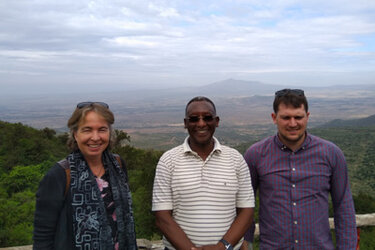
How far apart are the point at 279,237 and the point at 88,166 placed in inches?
63.7

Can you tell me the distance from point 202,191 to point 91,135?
0.91 metres

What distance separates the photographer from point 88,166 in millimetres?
2225

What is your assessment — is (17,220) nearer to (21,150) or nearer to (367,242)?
(21,150)

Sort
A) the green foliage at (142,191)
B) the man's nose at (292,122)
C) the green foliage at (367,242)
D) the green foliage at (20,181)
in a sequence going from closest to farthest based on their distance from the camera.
Result: the man's nose at (292,122) < the green foliage at (367,242) < the green foliage at (142,191) < the green foliage at (20,181)

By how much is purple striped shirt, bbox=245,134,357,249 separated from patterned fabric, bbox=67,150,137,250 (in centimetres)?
115

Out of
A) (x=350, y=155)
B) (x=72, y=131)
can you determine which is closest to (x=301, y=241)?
(x=72, y=131)

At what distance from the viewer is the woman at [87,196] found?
6.40 feet

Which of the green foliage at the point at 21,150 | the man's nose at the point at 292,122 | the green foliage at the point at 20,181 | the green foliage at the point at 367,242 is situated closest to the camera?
the man's nose at the point at 292,122

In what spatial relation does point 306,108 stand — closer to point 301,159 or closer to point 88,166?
point 301,159

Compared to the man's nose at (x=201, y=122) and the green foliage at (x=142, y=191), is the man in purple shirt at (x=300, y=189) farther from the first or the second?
the green foliage at (x=142, y=191)

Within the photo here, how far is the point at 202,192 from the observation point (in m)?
2.21

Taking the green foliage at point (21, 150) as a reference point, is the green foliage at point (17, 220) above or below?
below

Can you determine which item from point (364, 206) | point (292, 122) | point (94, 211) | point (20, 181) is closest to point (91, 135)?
point (94, 211)

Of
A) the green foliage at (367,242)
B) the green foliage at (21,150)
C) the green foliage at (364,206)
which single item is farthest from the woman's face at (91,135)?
the green foliage at (364,206)
